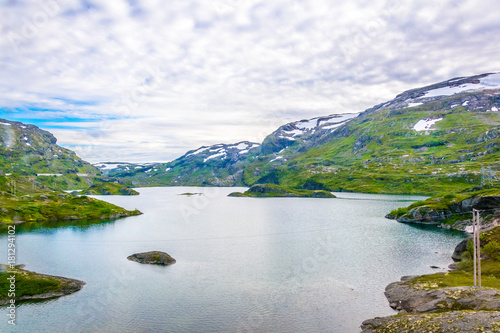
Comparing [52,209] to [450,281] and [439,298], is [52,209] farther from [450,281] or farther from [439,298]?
[439,298]

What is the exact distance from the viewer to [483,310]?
135 feet

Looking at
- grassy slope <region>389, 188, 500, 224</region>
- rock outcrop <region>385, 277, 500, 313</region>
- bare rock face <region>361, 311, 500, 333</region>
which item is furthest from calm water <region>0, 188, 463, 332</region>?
grassy slope <region>389, 188, 500, 224</region>

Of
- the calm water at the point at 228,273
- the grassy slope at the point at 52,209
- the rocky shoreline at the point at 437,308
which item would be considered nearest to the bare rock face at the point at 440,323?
the rocky shoreline at the point at 437,308

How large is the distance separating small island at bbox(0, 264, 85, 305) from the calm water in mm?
2721

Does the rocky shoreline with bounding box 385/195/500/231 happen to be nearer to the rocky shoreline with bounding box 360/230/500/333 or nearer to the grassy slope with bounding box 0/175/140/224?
the rocky shoreline with bounding box 360/230/500/333

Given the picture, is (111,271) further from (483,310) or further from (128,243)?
(483,310)

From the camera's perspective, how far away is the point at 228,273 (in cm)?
7038

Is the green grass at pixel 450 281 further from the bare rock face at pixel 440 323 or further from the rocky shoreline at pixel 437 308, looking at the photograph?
the bare rock face at pixel 440 323

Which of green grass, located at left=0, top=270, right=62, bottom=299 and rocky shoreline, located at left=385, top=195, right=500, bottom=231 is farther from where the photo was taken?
rocky shoreline, located at left=385, top=195, right=500, bottom=231

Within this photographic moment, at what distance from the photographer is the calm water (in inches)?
1887

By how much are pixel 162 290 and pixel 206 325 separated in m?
17.2

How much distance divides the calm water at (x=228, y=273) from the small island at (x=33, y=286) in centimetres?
272

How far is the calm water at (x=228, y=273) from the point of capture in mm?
47938

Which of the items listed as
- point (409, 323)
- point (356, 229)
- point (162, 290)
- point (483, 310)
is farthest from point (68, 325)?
point (356, 229)
